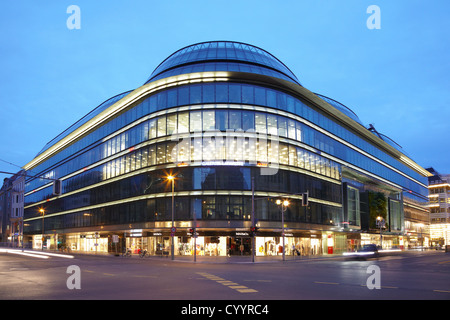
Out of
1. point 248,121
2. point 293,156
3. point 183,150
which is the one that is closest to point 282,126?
point 293,156

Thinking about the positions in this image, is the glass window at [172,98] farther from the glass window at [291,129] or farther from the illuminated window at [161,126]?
the glass window at [291,129]

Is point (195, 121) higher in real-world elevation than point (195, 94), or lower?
lower

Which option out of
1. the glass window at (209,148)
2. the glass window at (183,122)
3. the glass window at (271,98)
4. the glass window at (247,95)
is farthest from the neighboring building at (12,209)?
the glass window at (271,98)

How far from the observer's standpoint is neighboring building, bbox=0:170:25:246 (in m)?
140

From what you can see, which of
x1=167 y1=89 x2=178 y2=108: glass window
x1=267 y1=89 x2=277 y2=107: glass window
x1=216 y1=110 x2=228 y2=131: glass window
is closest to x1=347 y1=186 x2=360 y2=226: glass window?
x1=267 y1=89 x2=277 y2=107: glass window

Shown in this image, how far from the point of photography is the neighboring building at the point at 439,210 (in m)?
148

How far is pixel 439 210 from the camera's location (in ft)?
495

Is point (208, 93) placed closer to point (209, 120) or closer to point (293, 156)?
point (209, 120)

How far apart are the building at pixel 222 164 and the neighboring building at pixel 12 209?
218 feet

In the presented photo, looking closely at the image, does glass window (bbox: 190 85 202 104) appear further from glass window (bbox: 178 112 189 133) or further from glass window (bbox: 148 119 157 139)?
glass window (bbox: 148 119 157 139)

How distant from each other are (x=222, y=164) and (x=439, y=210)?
12188 centimetres

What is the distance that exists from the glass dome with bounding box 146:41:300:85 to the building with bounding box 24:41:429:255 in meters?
0.22
